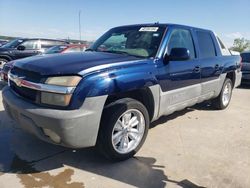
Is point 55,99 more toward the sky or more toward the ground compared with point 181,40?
more toward the ground

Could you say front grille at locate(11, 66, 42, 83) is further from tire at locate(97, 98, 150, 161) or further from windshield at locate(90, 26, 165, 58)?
windshield at locate(90, 26, 165, 58)

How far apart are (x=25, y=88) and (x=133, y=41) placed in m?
1.88

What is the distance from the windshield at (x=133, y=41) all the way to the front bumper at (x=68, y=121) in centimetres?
130

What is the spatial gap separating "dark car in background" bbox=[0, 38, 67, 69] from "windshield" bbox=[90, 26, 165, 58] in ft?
24.5

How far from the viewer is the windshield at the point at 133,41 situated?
Answer: 14.2 ft

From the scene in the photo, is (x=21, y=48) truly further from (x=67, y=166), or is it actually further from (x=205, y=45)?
(x=67, y=166)

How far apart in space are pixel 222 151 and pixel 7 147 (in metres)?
3.03

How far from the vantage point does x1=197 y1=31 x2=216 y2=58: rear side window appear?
5.44m

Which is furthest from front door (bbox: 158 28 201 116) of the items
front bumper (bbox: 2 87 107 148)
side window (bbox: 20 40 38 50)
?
side window (bbox: 20 40 38 50)

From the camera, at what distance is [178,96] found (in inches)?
184

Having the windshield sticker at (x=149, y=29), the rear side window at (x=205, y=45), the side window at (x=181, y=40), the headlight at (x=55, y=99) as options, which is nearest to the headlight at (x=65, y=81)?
the headlight at (x=55, y=99)

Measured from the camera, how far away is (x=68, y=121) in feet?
10.1

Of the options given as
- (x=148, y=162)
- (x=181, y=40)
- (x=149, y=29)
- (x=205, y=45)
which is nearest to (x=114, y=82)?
(x=148, y=162)

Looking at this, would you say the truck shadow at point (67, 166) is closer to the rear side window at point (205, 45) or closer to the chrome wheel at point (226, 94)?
the rear side window at point (205, 45)
